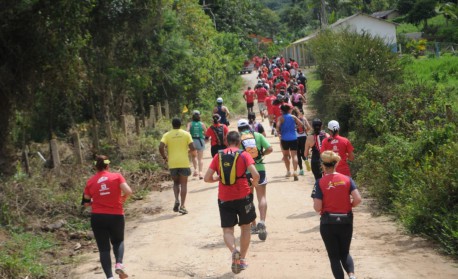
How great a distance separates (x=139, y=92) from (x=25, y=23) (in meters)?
11.6

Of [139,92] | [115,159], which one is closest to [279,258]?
[115,159]

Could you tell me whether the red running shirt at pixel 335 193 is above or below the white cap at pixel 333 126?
below

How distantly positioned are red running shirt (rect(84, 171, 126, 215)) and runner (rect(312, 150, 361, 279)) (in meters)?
2.74

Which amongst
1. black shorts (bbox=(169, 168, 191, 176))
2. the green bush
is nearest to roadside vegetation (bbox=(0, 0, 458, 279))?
the green bush

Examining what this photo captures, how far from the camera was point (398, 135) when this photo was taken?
14258 millimetres

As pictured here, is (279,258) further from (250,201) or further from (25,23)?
(25,23)

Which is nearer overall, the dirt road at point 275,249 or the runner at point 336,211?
the runner at point 336,211

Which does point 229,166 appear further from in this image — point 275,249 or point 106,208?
point 275,249

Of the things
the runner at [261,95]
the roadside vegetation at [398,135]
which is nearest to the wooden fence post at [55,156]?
the roadside vegetation at [398,135]

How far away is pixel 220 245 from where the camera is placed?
10.6 metres

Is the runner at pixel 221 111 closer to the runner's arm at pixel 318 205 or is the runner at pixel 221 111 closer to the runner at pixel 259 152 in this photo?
the runner at pixel 259 152

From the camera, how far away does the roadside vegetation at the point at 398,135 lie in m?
10.1

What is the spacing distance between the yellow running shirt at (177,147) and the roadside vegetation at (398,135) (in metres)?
3.89

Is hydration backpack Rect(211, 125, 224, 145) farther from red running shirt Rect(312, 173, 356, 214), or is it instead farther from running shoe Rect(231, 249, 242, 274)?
red running shirt Rect(312, 173, 356, 214)
